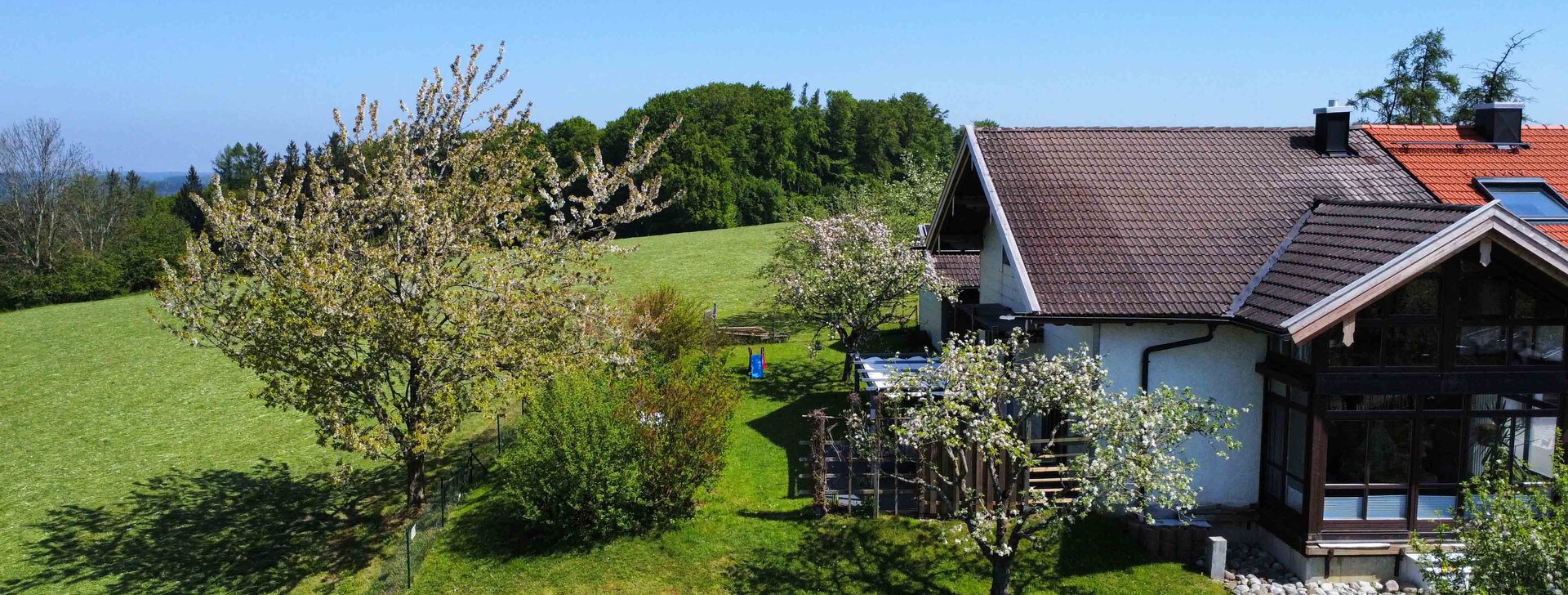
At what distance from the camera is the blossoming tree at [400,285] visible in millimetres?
15094

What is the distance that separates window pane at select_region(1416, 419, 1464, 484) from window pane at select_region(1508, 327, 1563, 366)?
4.36 feet

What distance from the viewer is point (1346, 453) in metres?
13.6

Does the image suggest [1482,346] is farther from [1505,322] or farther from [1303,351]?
[1303,351]

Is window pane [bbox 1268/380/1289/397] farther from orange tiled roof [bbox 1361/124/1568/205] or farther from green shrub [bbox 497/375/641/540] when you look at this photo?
green shrub [bbox 497/375/641/540]

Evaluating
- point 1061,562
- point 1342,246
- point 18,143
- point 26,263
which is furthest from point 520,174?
point 18,143

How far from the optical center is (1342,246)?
14.3 m

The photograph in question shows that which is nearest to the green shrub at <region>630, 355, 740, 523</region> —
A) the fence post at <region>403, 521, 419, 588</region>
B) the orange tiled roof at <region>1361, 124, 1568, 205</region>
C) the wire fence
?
the fence post at <region>403, 521, 419, 588</region>

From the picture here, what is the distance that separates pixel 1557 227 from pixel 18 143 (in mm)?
79637

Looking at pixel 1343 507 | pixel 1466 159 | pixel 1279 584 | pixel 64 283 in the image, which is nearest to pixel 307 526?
pixel 1279 584

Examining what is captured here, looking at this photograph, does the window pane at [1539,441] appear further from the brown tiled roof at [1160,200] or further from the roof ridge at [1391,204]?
the brown tiled roof at [1160,200]

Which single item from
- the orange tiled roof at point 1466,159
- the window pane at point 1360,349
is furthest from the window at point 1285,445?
the orange tiled roof at point 1466,159

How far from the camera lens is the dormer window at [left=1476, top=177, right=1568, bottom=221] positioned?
17.6m

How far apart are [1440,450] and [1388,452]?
0.78 metres

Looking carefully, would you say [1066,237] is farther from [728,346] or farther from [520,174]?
[728,346]
